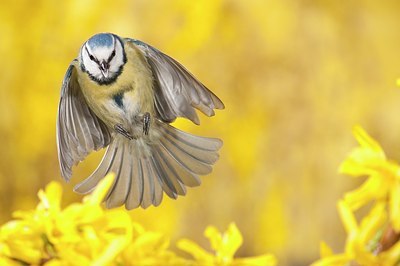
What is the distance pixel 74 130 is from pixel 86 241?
185 mm

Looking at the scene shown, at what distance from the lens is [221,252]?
0.26m

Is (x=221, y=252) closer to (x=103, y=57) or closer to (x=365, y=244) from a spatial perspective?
(x=365, y=244)

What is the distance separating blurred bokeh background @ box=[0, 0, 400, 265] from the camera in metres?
1.31

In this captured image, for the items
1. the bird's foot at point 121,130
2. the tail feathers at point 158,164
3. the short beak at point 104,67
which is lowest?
the tail feathers at point 158,164

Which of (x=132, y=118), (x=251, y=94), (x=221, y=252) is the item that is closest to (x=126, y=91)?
(x=132, y=118)

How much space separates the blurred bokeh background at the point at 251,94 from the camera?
1.31 meters

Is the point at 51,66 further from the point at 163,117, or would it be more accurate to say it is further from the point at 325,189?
the point at 163,117

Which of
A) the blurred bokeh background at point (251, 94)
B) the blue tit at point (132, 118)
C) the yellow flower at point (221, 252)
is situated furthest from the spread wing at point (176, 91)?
the blurred bokeh background at point (251, 94)

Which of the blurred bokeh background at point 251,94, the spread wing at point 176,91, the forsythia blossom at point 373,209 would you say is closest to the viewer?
the forsythia blossom at point 373,209

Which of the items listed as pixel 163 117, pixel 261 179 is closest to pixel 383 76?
pixel 261 179

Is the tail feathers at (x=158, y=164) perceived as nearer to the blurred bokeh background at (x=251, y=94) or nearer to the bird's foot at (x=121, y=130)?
the bird's foot at (x=121, y=130)

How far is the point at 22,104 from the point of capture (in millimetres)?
1329

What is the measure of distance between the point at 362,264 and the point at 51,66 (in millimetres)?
1169

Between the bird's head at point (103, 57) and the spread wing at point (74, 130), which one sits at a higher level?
the bird's head at point (103, 57)
